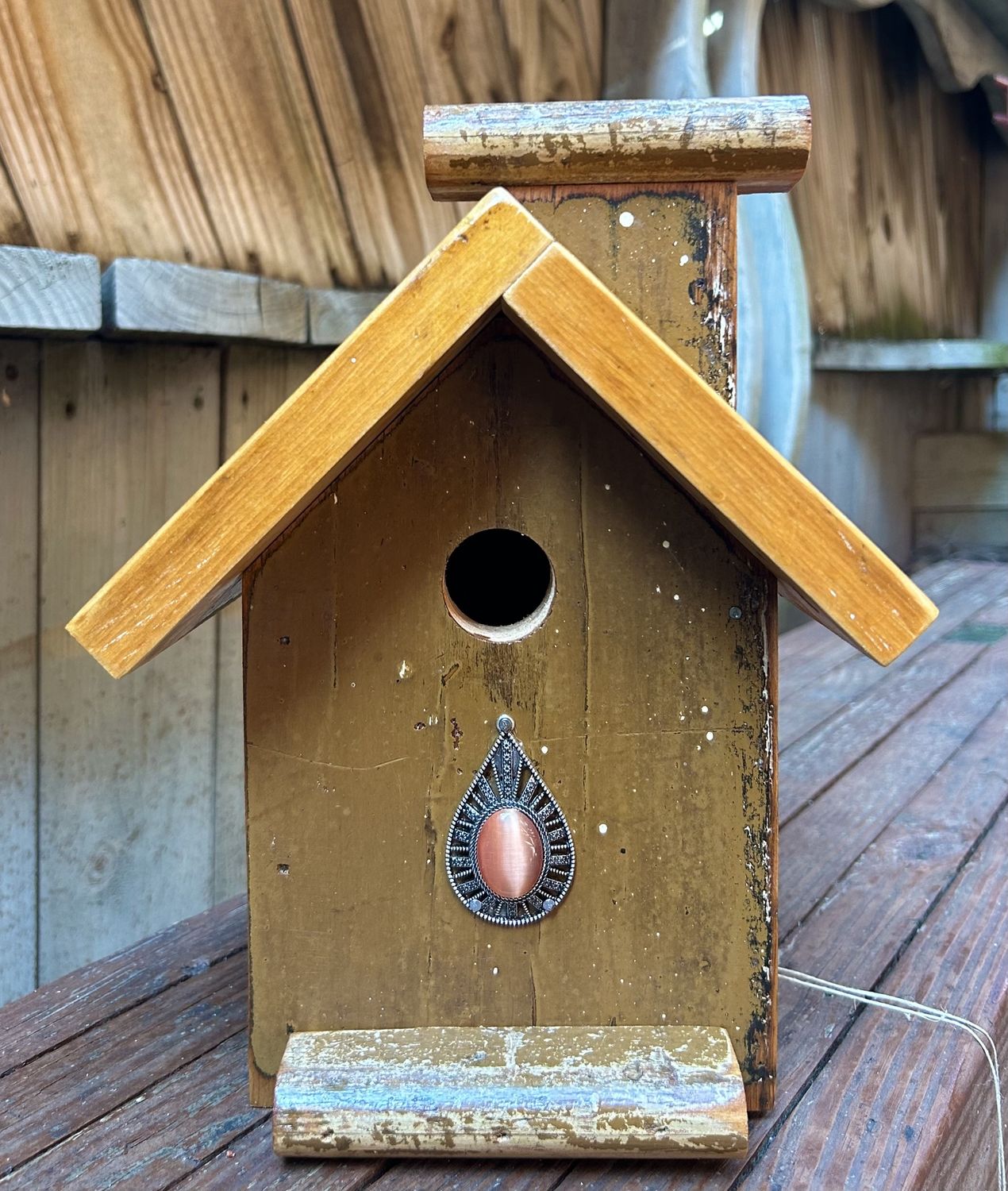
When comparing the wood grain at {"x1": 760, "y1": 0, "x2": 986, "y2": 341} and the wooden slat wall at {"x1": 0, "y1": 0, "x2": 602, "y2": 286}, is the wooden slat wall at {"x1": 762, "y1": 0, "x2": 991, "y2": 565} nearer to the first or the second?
the wood grain at {"x1": 760, "y1": 0, "x2": 986, "y2": 341}

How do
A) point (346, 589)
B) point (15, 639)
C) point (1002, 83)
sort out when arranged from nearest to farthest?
point (346, 589) → point (15, 639) → point (1002, 83)

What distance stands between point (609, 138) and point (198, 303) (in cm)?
67

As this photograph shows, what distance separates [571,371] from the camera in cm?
60

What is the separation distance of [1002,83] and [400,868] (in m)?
3.04

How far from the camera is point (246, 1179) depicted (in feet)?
2.10

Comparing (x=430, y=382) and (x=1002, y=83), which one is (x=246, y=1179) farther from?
(x=1002, y=83)

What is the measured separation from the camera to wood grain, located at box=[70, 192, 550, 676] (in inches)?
22.7

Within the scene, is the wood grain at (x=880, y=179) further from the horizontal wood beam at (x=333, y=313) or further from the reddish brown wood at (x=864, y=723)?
the horizontal wood beam at (x=333, y=313)

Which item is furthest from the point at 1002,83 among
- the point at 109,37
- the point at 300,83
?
the point at 109,37

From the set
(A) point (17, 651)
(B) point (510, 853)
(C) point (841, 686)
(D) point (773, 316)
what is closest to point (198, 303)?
(A) point (17, 651)

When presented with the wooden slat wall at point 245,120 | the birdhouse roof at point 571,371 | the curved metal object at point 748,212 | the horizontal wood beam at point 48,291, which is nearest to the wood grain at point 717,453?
the birdhouse roof at point 571,371

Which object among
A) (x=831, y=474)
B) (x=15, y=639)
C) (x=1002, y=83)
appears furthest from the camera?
(x=1002, y=83)

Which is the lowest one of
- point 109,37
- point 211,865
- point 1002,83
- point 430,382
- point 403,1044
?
point 211,865

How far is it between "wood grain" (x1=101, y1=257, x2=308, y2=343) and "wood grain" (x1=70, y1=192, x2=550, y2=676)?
586 millimetres
